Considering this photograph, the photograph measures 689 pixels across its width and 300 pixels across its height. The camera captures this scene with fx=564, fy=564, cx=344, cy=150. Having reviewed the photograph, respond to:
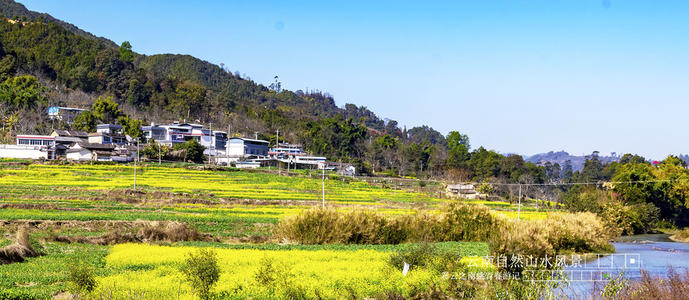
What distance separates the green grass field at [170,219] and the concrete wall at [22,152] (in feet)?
25.8

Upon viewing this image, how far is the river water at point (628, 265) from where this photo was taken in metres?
19.6

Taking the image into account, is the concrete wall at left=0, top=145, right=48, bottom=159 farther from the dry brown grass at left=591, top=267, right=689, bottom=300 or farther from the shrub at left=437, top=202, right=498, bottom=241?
the dry brown grass at left=591, top=267, right=689, bottom=300

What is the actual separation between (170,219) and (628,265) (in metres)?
24.0


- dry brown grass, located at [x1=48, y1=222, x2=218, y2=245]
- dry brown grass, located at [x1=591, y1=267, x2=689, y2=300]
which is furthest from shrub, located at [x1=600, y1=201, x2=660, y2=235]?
dry brown grass, located at [x1=591, y1=267, x2=689, y2=300]

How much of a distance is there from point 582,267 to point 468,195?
4456 cm

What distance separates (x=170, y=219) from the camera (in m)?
32.0

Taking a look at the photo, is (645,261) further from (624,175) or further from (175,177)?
(175,177)

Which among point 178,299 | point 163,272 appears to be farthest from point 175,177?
point 178,299

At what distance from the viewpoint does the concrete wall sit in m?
69.6

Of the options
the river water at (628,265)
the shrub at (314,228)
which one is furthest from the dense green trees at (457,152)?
the shrub at (314,228)

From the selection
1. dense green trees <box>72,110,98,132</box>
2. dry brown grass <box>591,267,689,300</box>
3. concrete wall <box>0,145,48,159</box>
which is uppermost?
dense green trees <box>72,110,98,132</box>

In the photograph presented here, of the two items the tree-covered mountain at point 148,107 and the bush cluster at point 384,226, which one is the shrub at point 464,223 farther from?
the tree-covered mountain at point 148,107

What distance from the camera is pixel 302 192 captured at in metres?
57.1

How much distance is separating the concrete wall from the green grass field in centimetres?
787
